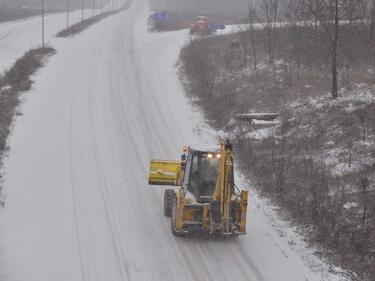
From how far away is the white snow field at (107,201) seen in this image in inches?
561

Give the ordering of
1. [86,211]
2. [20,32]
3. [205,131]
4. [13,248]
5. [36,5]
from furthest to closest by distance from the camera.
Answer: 1. [36,5]
2. [20,32]
3. [205,131]
4. [86,211]
5. [13,248]

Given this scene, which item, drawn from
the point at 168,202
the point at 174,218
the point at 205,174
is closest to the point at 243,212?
the point at 205,174

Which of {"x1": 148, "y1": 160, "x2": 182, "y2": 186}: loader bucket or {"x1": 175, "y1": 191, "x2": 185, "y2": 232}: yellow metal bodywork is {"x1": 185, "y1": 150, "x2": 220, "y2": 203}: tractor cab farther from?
{"x1": 148, "y1": 160, "x2": 182, "y2": 186}: loader bucket

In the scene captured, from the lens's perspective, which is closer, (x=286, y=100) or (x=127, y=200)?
(x=127, y=200)

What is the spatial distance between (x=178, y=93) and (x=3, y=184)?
54.2 feet

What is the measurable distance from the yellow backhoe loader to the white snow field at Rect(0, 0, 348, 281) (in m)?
0.57

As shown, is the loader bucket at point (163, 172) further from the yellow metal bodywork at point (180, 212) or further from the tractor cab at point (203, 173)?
the yellow metal bodywork at point (180, 212)

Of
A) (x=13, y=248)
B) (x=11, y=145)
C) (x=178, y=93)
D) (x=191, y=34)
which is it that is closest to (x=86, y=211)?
(x=13, y=248)

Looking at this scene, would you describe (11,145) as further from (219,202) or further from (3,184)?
(219,202)

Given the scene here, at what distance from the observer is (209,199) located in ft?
50.4

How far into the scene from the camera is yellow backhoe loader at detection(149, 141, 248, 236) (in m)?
14.9

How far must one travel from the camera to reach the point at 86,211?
1784 centimetres

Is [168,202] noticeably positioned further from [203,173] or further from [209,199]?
[209,199]

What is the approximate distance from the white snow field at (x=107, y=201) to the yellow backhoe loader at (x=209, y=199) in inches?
22.4
